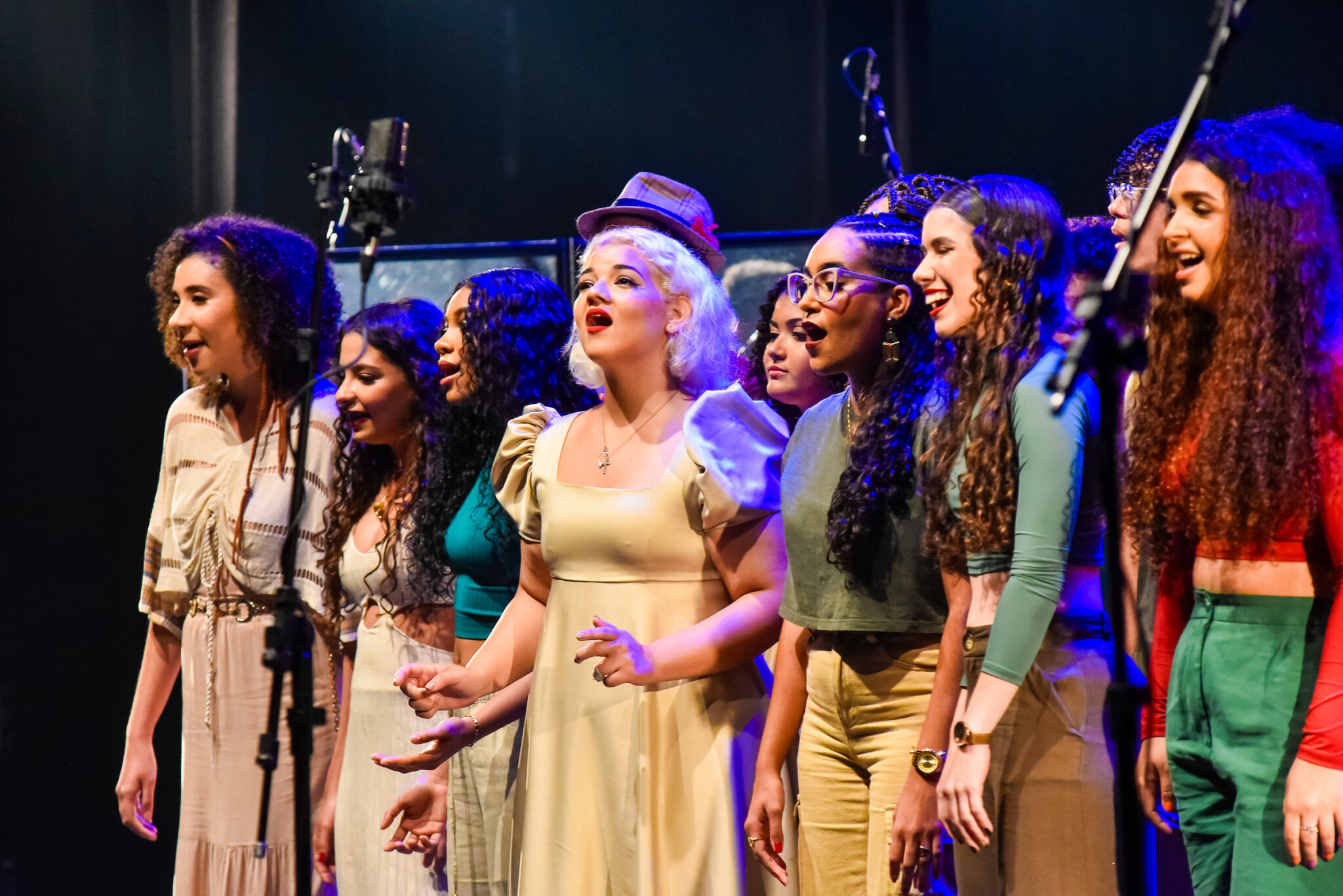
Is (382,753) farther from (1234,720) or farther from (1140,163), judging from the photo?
(1140,163)

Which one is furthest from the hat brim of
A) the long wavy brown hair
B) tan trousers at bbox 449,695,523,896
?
the long wavy brown hair

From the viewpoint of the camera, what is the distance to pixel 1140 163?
3.10 metres

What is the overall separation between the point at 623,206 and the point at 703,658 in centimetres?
115

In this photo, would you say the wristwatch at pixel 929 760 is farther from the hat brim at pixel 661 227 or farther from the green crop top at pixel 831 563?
the hat brim at pixel 661 227

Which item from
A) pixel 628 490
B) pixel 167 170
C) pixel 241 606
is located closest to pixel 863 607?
pixel 628 490

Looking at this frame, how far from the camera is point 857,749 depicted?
239 centimetres

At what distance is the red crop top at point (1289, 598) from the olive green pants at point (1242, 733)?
38 millimetres

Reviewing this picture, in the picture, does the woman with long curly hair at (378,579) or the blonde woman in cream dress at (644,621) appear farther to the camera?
the woman with long curly hair at (378,579)

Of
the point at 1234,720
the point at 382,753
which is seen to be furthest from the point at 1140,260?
the point at 382,753

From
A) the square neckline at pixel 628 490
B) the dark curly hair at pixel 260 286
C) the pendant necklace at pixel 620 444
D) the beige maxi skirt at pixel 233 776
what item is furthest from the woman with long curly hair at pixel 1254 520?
the dark curly hair at pixel 260 286

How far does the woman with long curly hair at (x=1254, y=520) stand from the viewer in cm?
190

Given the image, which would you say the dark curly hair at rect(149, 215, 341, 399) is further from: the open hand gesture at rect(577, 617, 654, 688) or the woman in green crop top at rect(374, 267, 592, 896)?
the open hand gesture at rect(577, 617, 654, 688)

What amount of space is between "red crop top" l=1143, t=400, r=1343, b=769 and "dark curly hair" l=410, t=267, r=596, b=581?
1.63 m

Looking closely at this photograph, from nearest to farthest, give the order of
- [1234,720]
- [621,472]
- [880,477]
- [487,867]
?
[1234,720] < [880,477] < [621,472] < [487,867]
